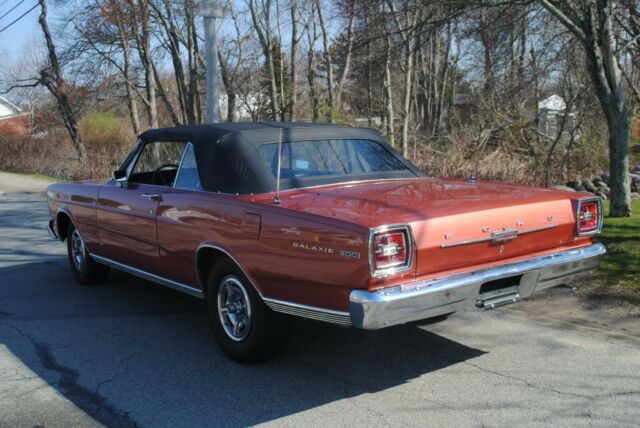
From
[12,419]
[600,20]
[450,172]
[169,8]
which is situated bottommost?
[12,419]

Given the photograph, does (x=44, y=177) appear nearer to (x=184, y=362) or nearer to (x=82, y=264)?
(x=82, y=264)

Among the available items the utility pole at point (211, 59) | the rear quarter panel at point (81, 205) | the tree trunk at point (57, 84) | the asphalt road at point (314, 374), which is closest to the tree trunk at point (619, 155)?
the asphalt road at point (314, 374)

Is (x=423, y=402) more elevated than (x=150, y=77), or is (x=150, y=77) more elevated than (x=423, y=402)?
(x=150, y=77)

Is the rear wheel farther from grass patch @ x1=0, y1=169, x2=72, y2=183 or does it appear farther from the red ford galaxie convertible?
grass patch @ x1=0, y1=169, x2=72, y2=183

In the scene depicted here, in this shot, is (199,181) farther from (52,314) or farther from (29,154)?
(29,154)

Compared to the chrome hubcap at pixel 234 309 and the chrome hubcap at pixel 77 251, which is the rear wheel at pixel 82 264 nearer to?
the chrome hubcap at pixel 77 251

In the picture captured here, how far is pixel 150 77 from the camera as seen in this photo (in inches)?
985

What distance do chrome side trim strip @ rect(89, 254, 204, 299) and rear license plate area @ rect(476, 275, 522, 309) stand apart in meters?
2.12

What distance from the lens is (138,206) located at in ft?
18.4

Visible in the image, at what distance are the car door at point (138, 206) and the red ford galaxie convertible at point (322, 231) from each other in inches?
0.7

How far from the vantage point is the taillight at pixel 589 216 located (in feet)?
15.1

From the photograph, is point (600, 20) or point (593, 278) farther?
point (600, 20)

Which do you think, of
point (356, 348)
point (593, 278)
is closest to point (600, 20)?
point (593, 278)

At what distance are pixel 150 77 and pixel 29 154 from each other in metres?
9.47
